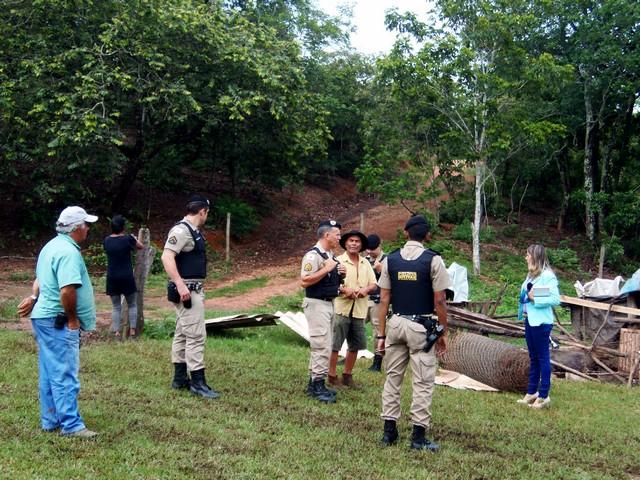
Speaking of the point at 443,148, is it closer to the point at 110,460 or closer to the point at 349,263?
the point at 349,263

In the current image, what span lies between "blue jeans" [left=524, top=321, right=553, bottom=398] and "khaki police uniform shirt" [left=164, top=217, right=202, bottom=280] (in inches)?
152

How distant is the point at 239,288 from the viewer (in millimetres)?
16844

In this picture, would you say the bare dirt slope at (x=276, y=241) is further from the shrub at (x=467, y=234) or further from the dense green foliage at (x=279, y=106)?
the shrub at (x=467, y=234)

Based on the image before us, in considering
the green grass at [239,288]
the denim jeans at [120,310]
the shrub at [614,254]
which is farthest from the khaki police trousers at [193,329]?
the shrub at [614,254]

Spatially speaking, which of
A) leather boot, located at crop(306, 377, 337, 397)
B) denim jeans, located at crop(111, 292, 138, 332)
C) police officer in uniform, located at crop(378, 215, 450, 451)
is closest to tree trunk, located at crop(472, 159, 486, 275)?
denim jeans, located at crop(111, 292, 138, 332)

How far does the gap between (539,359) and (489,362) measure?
1.04 m

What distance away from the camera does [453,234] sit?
23.8m

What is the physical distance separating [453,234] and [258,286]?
9447 millimetres

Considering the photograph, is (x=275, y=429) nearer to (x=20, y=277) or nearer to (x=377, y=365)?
(x=377, y=365)

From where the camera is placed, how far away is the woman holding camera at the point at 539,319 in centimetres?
698

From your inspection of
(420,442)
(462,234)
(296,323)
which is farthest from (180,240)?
(462,234)

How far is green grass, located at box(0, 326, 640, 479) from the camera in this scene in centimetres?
440

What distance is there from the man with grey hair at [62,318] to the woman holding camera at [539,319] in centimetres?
467

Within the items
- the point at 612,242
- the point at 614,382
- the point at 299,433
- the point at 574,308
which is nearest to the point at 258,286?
the point at 574,308
